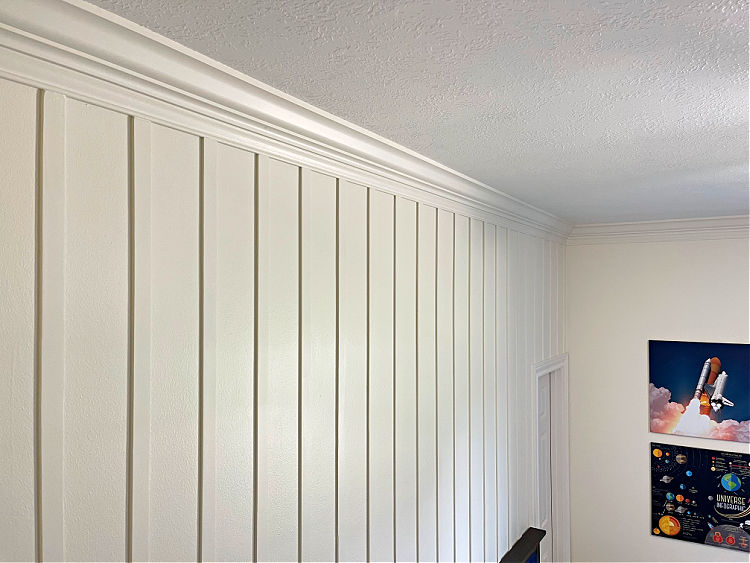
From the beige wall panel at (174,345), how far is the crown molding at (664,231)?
3.25 m

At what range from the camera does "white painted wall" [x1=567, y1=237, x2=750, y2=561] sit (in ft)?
11.7

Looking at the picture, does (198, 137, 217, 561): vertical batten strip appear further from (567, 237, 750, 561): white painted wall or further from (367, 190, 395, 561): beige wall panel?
(567, 237, 750, 561): white painted wall

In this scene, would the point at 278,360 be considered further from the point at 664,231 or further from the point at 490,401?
the point at 664,231

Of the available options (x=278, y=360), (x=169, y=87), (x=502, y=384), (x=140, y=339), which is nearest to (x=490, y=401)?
(x=502, y=384)

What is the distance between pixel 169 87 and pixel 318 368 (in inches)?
33.1

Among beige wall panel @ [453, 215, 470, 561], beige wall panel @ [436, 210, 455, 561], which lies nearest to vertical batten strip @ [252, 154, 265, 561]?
beige wall panel @ [436, 210, 455, 561]

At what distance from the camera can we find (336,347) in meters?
1.70

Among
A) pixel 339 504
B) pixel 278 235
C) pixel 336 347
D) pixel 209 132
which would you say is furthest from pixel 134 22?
pixel 339 504

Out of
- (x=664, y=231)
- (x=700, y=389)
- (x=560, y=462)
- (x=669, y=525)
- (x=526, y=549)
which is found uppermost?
(x=664, y=231)

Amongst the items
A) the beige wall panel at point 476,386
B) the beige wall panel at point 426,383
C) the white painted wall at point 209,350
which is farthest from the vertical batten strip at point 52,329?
the beige wall panel at point 476,386

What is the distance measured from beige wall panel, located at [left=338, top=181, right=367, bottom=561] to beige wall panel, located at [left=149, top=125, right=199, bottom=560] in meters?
0.55

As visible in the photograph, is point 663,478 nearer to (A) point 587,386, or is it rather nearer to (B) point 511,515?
(A) point 587,386

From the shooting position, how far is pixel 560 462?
4.01 metres

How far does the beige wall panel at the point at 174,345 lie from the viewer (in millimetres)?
1160
